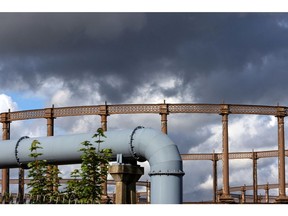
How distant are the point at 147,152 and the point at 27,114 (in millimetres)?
18713

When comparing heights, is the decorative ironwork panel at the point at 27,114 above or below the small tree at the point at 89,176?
above

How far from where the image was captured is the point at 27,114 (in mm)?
34625

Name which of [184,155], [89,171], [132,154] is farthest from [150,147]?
[184,155]

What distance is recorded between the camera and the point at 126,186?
17625 millimetres

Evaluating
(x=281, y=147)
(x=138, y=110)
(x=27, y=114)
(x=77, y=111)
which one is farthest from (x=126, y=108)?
(x=281, y=147)

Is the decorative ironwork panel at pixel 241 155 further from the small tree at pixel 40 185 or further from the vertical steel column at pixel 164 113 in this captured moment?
the small tree at pixel 40 185

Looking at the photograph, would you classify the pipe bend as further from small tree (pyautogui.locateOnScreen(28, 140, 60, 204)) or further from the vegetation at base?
small tree (pyautogui.locateOnScreen(28, 140, 60, 204))

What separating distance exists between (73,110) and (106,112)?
190 cm

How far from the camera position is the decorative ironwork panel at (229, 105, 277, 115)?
114 feet

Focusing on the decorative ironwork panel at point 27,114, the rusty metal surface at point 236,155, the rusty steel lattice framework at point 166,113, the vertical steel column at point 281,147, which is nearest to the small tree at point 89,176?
the rusty steel lattice framework at point 166,113

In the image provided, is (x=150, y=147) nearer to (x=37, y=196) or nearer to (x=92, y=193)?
(x=92, y=193)

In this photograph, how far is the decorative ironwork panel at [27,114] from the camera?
3416cm

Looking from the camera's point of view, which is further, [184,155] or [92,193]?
[184,155]

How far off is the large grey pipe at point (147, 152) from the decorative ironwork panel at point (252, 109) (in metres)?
17.3
